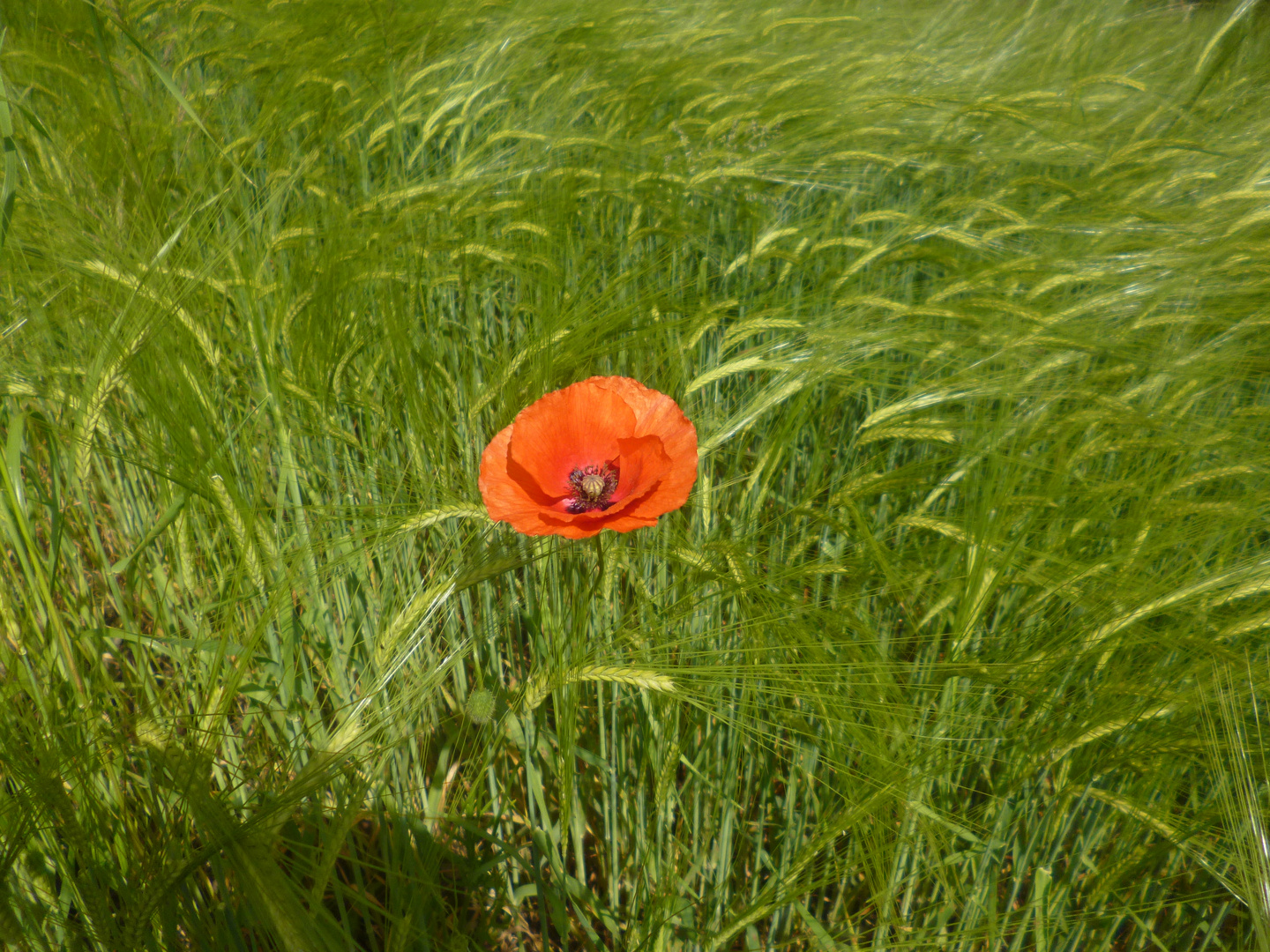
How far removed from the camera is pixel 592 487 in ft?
3.22

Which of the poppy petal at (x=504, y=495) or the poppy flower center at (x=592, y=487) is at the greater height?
the poppy petal at (x=504, y=495)

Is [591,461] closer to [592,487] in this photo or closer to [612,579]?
[592,487]

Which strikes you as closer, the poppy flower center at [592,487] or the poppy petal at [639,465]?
the poppy petal at [639,465]

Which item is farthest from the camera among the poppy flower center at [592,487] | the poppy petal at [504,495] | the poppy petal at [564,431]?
the poppy flower center at [592,487]

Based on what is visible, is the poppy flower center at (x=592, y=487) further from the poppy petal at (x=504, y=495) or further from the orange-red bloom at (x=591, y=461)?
the poppy petal at (x=504, y=495)

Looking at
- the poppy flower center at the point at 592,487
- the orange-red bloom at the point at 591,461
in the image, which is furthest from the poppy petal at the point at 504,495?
the poppy flower center at the point at 592,487

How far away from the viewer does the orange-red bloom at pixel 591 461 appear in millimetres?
785

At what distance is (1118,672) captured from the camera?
32.6 inches

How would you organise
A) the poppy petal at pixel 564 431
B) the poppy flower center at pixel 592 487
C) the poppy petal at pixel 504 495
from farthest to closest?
the poppy flower center at pixel 592 487 → the poppy petal at pixel 564 431 → the poppy petal at pixel 504 495

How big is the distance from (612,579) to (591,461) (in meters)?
0.14

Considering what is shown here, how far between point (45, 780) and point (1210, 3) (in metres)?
9.65

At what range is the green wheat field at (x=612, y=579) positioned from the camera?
0.77 metres

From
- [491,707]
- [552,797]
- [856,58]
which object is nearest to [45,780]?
[491,707]

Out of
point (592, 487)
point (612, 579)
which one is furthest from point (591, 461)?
point (612, 579)
